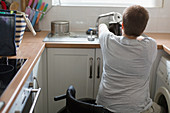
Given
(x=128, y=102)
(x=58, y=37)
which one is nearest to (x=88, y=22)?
(x=58, y=37)

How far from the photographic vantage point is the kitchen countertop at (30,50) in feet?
3.17

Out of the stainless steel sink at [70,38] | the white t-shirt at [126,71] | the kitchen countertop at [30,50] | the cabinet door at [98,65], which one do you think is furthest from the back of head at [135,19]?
the stainless steel sink at [70,38]

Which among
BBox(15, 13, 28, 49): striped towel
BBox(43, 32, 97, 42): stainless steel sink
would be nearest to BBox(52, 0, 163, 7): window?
BBox(43, 32, 97, 42): stainless steel sink

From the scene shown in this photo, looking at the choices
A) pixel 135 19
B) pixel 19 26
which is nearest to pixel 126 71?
pixel 135 19

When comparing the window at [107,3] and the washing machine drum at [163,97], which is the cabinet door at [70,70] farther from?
the window at [107,3]

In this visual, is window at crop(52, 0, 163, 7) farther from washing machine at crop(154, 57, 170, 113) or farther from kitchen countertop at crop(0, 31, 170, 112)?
washing machine at crop(154, 57, 170, 113)

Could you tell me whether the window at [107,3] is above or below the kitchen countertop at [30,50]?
above

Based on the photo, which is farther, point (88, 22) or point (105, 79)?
point (88, 22)

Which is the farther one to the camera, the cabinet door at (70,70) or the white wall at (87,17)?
the white wall at (87,17)

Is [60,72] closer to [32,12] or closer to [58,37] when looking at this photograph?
[58,37]

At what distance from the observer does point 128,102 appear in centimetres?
149

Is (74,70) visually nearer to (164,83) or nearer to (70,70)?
(70,70)

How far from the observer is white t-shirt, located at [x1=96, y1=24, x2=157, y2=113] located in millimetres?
1431

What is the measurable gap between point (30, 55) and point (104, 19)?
46.1 inches
